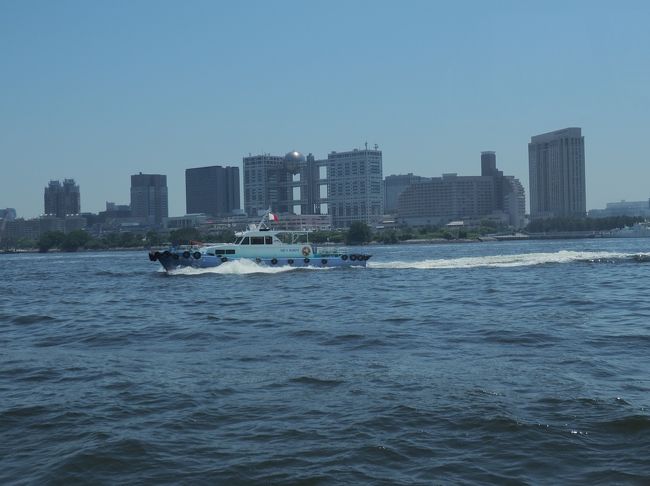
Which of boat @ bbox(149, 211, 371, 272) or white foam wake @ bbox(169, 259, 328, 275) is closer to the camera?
white foam wake @ bbox(169, 259, 328, 275)

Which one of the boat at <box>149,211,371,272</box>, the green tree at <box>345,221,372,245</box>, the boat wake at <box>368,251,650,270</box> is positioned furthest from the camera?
the green tree at <box>345,221,372,245</box>

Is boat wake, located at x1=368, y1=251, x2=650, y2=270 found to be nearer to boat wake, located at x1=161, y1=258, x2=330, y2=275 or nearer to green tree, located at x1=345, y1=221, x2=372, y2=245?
boat wake, located at x1=161, y1=258, x2=330, y2=275

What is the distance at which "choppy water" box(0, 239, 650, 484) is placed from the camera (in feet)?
37.6

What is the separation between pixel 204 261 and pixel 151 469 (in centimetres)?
4880

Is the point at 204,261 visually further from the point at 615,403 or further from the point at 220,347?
the point at 615,403

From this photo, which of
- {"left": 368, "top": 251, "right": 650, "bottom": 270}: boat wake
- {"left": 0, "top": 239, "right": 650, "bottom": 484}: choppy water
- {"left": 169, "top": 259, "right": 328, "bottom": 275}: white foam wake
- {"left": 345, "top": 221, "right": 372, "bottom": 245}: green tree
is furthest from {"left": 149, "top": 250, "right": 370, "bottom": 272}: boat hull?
{"left": 345, "top": 221, "right": 372, "bottom": 245}: green tree

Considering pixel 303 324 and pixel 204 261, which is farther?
pixel 204 261

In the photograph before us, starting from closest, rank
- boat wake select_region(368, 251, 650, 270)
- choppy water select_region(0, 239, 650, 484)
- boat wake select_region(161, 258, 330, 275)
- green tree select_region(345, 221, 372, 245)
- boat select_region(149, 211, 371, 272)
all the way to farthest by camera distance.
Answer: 1. choppy water select_region(0, 239, 650, 484)
2. boat wake select_region(161, 258, 330, 275)
3. boat select_region(149, 211, 371, 272)
4. boat wake select_region(368, 251, 650, 270)
5. green tree select_region(345, 221, 372, 245)

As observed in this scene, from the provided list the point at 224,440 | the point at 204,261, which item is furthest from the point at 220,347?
the point at 204,261

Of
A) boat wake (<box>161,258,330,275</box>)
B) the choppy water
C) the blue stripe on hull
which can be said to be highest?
the blue stripe on hull

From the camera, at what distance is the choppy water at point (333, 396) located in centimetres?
1145

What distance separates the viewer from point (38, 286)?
5747cm

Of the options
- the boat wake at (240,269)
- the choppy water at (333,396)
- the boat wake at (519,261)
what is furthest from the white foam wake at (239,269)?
the choppy water at (333,396)

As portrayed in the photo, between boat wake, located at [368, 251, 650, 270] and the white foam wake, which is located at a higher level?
the white foam wake
